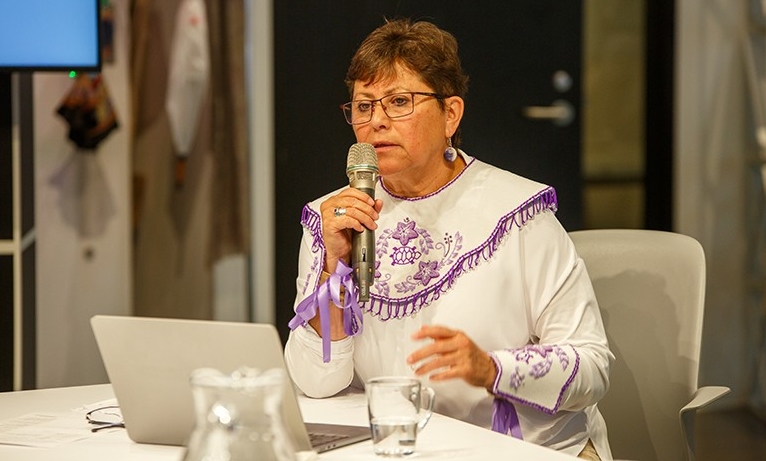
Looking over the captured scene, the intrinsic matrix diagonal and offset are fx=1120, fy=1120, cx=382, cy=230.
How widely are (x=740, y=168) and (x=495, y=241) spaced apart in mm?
3293

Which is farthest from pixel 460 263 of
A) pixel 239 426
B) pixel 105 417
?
pixel 239 426

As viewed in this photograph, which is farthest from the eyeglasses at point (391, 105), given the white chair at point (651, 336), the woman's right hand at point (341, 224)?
the white chair at point (651, 336)

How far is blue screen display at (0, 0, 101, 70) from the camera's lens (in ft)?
10.2

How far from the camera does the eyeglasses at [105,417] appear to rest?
1.77 metres

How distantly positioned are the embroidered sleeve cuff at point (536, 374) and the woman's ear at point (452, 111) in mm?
488

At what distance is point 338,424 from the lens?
5.76 ft

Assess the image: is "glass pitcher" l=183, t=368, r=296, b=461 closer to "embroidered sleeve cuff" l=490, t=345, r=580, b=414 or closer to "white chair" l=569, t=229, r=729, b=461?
"embroidered sleeve cuff" l=490, t=345, r=580, b=414

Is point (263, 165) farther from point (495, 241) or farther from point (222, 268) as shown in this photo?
point (495, 241)

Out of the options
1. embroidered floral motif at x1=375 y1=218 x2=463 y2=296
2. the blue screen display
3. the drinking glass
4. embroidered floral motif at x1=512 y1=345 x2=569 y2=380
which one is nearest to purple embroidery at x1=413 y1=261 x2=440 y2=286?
embroidered floral motif at x1=375 y1=218 x2=463 y2=296

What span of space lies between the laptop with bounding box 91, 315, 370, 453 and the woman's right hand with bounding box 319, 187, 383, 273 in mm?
381

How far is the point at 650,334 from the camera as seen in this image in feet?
7.91

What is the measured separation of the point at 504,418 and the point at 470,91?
2545 millimetres

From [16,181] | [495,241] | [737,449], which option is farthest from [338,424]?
[737,449]

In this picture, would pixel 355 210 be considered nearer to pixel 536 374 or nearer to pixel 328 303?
pixel 328 303
